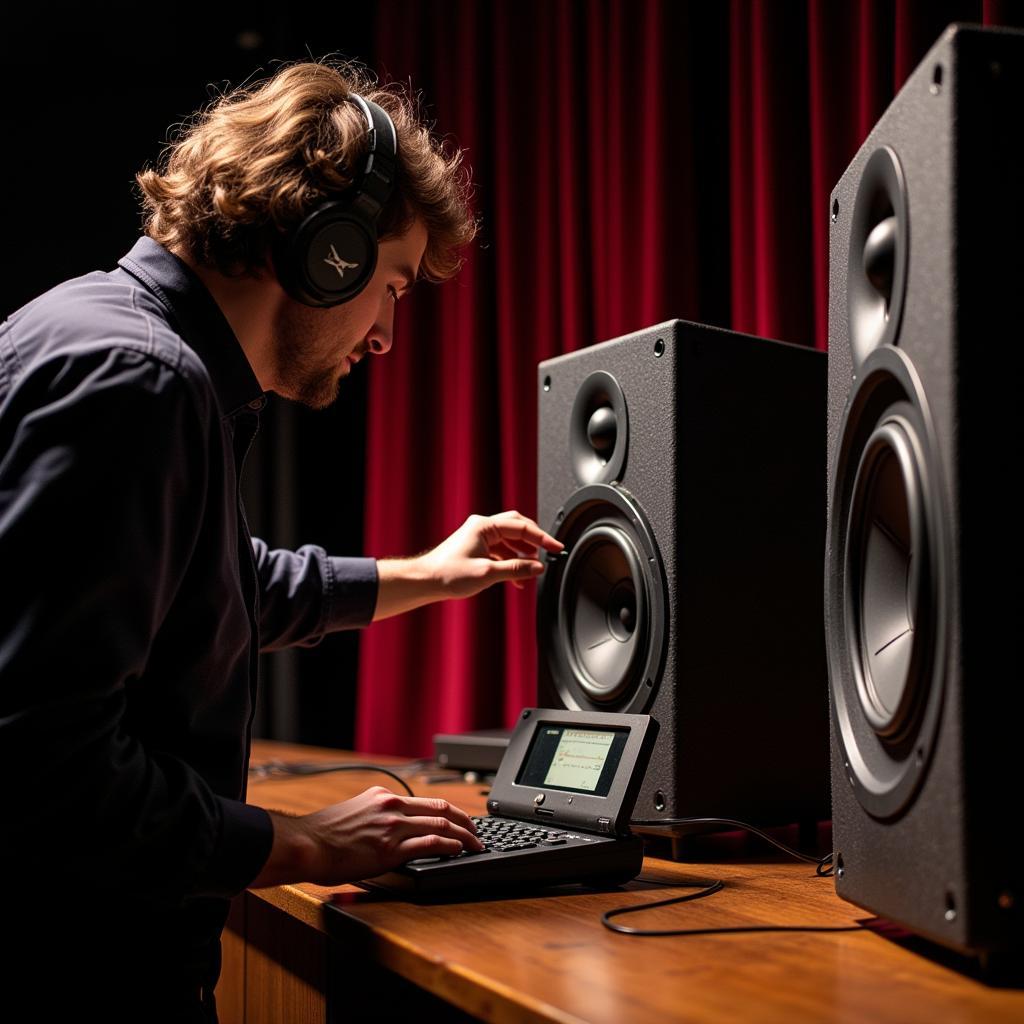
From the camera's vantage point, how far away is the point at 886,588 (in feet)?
2.34

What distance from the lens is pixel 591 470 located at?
3.64 ft

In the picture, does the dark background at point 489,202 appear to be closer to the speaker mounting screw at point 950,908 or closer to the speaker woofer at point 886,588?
the speaker woofer at point 886,588

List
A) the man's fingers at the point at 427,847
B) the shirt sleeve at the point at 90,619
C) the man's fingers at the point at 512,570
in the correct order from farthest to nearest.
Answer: the man's fingers at the point at 512,570, the man's fingers at the point at 427,847, the shirt sleeve at the point at 90,619

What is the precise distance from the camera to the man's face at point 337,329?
1.00 m

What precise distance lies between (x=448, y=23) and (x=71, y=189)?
912mm

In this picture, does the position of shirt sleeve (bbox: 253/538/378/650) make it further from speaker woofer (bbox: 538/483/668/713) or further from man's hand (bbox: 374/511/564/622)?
speaker woofer (bbox: 538/483/668/713)

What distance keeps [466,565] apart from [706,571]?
0.34 metres

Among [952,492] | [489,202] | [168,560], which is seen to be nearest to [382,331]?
[168,560]

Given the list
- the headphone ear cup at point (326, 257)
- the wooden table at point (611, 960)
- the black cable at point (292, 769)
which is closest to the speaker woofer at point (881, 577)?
the wooden table at point (611, 960)

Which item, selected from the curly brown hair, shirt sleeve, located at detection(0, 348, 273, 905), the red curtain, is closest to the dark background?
the red curtain

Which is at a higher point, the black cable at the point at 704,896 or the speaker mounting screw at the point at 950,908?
the speaker mounting screw at the point at 950,908

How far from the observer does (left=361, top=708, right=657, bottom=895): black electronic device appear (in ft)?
2.60

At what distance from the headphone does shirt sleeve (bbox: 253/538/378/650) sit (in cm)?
40

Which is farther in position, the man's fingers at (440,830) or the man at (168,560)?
the man's fingers at (440,830)
